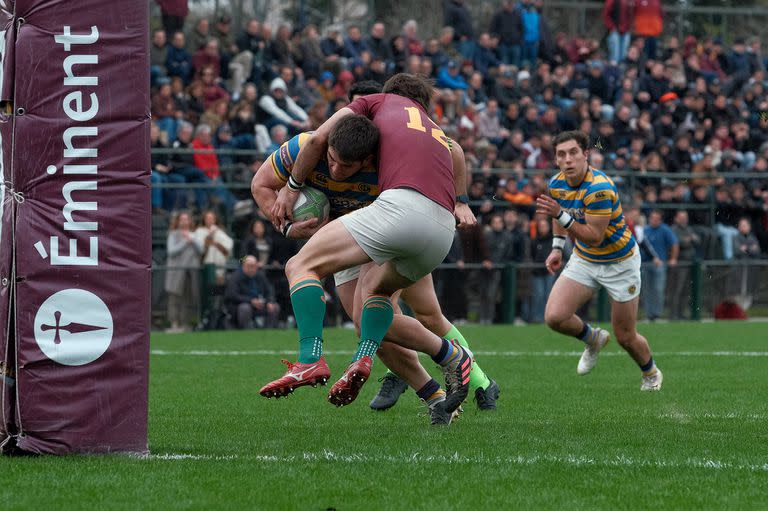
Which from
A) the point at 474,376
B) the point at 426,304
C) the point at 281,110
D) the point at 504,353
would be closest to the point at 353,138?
the point at 426,304

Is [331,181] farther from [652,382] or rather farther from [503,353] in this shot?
[503,353]

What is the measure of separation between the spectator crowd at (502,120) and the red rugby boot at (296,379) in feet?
38.2

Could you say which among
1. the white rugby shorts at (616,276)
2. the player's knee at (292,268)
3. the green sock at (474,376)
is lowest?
the green sock at (474,376)

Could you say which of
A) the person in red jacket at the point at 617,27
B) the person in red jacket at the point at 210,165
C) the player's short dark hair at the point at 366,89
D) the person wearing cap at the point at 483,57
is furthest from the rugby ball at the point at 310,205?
the person in red jacket at the point at 617,27

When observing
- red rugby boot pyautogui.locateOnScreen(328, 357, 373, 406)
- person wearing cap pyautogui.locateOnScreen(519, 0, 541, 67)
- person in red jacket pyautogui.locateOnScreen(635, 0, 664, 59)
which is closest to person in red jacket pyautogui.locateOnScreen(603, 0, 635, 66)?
person in red jacket pyautogui.locateOnScreen(635, 0, 664, 59)

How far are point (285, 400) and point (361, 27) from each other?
17.4m

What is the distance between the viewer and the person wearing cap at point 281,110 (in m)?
19.8

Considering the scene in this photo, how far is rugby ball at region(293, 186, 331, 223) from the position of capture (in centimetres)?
773

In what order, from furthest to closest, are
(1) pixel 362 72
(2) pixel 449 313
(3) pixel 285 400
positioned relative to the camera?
(1) pixel 362 72, (2) pixel 449 313, (3) pixel 285 400

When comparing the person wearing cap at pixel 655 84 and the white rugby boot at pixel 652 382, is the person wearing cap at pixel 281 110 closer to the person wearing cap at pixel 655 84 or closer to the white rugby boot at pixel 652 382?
the person wearing cap at pixel 655 84

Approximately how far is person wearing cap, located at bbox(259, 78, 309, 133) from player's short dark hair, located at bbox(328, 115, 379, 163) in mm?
12484

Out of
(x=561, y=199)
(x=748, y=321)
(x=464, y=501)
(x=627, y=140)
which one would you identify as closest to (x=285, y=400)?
(x=561, y=199)

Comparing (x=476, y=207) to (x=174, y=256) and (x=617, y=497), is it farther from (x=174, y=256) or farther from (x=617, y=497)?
(x=617, y=497)

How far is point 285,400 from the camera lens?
9703mm
